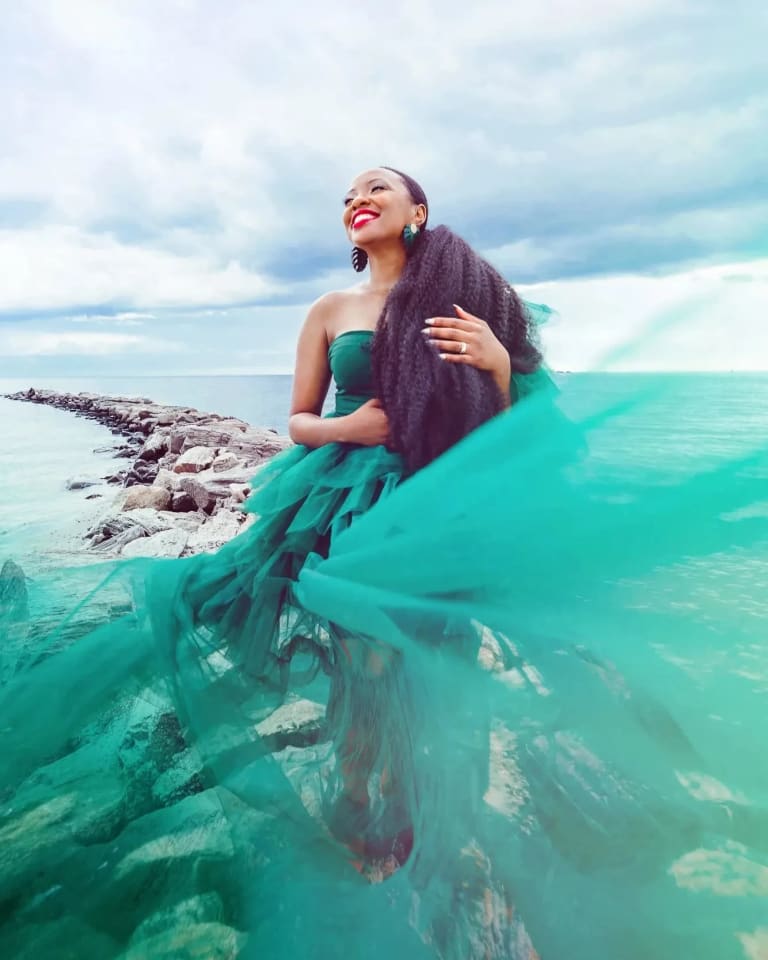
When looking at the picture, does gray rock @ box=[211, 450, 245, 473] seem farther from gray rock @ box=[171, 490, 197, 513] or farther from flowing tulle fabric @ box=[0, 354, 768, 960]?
flowing tulle fabric @ box=[0, 354, 768, 960]

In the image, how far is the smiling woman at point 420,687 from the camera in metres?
1.20

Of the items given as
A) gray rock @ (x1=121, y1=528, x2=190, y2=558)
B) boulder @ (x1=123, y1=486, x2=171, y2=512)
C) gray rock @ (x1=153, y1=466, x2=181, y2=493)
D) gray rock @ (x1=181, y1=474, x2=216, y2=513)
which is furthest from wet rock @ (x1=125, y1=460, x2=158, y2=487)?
gray rock @ (x1=121, y1=528, x2=190, y2=558)

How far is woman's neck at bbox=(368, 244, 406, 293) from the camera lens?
1.62 m

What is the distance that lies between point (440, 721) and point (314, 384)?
0.82 meters

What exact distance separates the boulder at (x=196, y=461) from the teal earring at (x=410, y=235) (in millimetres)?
5279

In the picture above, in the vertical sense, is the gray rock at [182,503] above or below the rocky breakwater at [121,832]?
below

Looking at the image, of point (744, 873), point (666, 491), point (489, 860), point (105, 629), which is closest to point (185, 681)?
point (105, 629)

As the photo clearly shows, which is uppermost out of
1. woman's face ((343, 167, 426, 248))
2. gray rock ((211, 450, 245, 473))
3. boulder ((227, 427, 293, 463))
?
woman's face ((343, 167, 426, 248))

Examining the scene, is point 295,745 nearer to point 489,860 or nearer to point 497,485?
point 489,860

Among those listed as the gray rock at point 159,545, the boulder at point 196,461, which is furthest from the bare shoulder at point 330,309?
the boulder at point 196,461

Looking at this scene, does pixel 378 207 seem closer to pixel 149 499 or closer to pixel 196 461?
pixel 149 499

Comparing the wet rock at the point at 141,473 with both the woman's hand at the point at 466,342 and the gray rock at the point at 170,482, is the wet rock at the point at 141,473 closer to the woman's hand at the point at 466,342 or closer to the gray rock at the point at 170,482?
the gray rock at the point at 170,482

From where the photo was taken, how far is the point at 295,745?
5.58 ft

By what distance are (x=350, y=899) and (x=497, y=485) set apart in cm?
88
